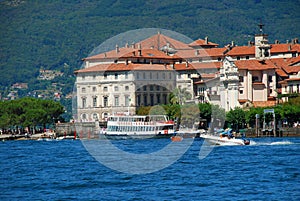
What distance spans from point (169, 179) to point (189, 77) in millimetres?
90455

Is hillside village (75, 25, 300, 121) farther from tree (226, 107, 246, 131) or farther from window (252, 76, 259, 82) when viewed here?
tree (226, 107, 246, 131)

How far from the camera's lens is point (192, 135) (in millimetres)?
107812

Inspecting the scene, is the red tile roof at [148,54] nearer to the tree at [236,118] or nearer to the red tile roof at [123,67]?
the red tile roof at [123,67]

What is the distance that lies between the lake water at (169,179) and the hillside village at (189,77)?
55640mm

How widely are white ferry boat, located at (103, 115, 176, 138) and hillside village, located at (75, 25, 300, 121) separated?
16.4m

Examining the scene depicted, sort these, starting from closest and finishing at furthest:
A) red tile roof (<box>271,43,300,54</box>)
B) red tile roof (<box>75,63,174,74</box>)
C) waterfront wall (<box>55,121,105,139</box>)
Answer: waterfront wall (<box>55,121,105,139</box>)
red tile roof (<box>75,63,174,74</box>)
red tile roof (<box>271,43,300,54</box>)

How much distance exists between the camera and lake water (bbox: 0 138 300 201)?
47.4m

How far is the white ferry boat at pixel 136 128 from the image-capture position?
111719 mm

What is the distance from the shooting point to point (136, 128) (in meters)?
114

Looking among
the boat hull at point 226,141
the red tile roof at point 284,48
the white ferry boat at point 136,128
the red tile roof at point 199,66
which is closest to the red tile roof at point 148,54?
the red tile roof at point 199,66

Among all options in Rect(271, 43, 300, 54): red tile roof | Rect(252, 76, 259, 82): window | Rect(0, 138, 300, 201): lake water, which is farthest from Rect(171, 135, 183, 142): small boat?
Rect(271, 43, 300, 54): red tile roof

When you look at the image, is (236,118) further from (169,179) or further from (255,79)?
(169,179)

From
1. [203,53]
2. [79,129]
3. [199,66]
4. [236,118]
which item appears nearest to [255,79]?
[236,118]

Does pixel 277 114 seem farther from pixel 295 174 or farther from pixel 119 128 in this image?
pixel 295 174
